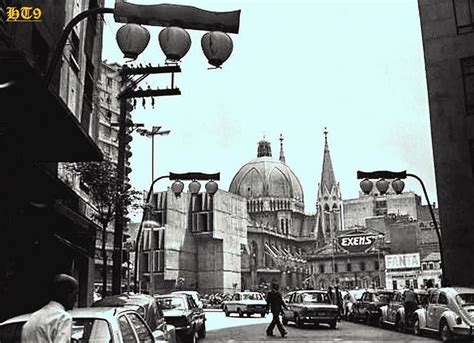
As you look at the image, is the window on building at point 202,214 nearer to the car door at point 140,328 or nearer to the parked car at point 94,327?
the car door at point 140,328

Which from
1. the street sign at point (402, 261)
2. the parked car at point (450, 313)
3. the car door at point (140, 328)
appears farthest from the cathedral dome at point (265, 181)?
the car door at point (140, 328)

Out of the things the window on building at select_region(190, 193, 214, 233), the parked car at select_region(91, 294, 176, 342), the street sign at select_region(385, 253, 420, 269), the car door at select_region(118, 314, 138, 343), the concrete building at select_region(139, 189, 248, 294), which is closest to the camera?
the car door at select_region(118, 314, 138, 343)

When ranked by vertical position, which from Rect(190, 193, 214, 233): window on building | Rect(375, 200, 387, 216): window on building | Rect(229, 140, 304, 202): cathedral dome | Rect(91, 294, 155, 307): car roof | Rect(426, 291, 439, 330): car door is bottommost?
Rect(426, 291, 439, 330): car door

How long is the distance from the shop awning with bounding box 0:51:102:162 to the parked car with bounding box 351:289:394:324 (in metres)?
16.1

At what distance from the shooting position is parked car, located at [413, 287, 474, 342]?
14.3 m

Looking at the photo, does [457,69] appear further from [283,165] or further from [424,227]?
[283,165]

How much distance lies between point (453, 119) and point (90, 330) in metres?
21.2

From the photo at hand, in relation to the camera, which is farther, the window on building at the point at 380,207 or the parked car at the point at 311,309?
the window on building at the point at 380,207

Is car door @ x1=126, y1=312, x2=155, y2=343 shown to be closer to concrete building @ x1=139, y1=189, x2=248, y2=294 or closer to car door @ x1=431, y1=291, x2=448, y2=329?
car door @ x1=431, y1=291, x2=448, y2=329

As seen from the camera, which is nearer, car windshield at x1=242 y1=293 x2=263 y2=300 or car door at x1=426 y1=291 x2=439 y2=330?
car door at x1=426 y1=291 x2=439 y2=330

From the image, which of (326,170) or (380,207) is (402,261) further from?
(326,170)

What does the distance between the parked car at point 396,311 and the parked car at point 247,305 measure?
12892mm

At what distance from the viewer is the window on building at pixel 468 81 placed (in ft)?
77.2

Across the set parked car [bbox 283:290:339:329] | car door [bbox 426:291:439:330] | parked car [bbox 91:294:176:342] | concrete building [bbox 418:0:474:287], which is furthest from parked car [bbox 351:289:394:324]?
parked car [bbox 91:294:176:342]
